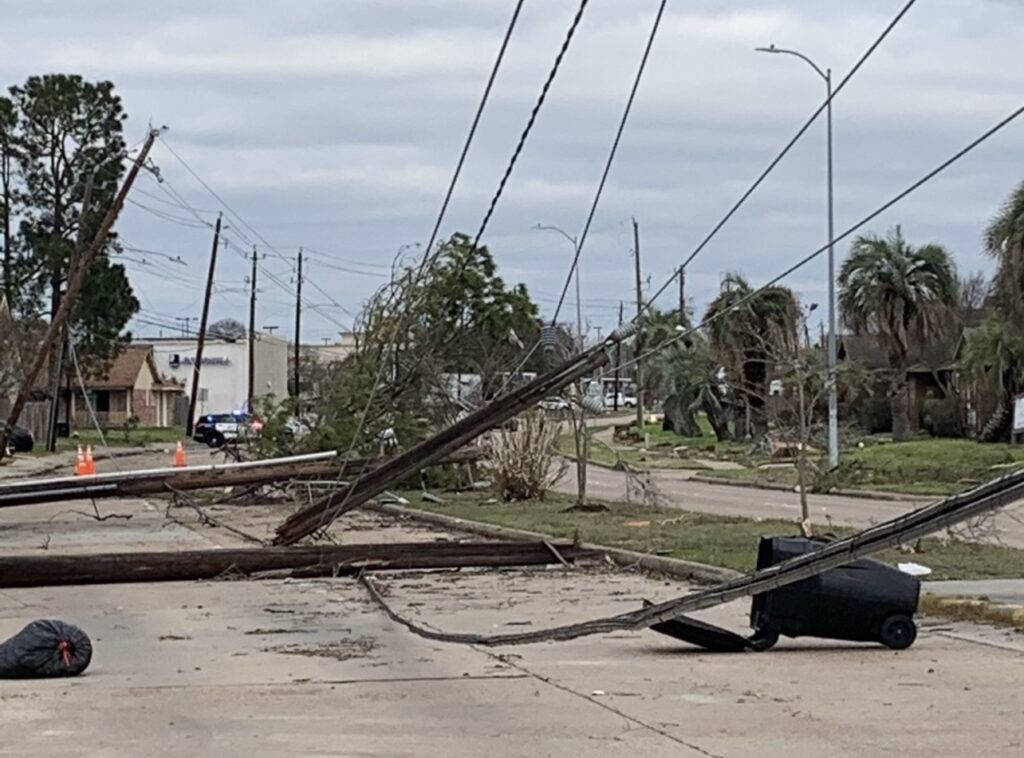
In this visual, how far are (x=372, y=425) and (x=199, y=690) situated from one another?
63.2 feet

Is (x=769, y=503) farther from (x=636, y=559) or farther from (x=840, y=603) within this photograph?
A: (x=840, y=603)

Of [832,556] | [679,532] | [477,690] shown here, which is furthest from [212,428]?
[832,556]

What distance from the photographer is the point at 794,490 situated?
38.6 metres

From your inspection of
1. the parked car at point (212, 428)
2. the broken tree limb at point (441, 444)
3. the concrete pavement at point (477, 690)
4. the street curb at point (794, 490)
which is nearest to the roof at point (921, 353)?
the street curb at point (794, 490)

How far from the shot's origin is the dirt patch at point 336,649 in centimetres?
1231

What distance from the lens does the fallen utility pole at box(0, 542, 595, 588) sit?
17375 millimetres

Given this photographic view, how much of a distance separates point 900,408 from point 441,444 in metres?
46.0

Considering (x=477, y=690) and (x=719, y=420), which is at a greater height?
(x=719, y=420)

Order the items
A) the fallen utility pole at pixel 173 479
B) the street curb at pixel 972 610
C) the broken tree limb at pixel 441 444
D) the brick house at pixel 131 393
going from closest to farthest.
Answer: the street curb at pixel 972 610
the broken tree limb at pixel 441 444
the fallen utility pole at pixel 173 479
the brick house at pixel 131 393

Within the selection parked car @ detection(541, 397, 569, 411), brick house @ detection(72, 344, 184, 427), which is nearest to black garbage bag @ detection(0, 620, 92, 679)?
parked car @ detection(541, 397, 569, 411)

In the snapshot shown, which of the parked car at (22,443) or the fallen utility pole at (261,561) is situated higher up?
the parked car at (22,443)

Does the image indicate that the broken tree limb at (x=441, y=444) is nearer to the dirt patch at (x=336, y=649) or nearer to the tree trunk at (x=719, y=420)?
the dirt patch at (x=336, y=649)

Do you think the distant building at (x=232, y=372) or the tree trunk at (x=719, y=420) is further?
the distant building at (x=232, y=372)

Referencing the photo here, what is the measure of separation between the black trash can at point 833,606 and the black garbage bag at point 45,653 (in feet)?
12.9
